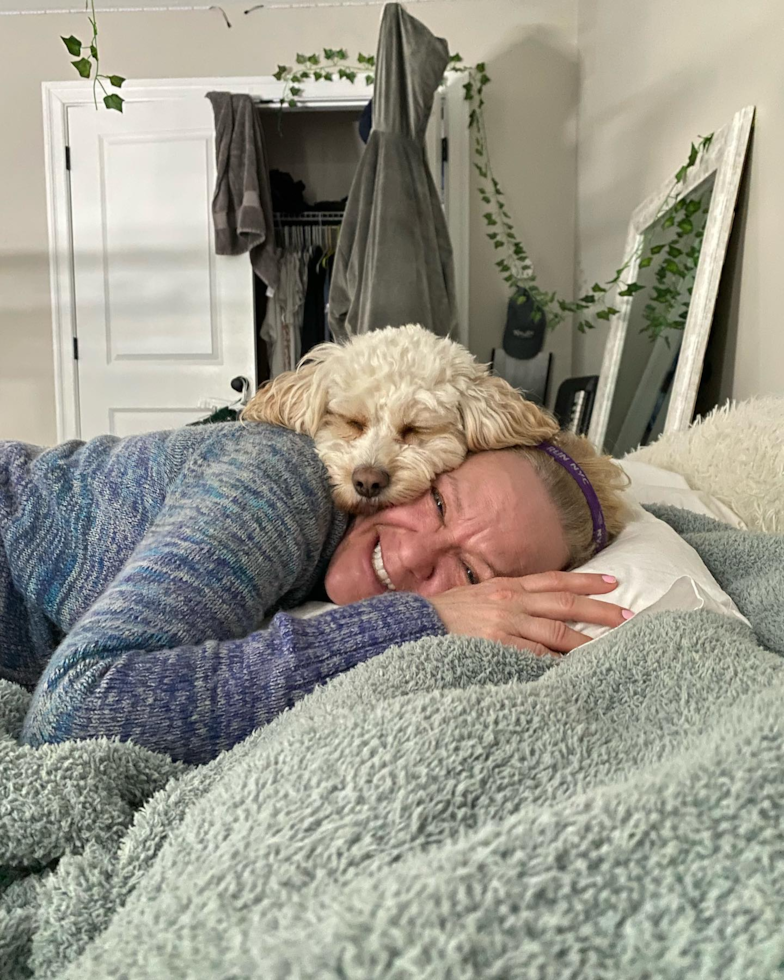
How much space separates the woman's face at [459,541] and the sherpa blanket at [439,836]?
1.09 feet

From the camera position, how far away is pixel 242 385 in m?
3.51

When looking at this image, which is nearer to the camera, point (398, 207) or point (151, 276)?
point (398, 207)

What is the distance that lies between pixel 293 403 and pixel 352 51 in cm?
294

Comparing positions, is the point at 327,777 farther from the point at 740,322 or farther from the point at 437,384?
the point at 740,322


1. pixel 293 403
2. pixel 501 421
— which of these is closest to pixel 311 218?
pixel 293 403

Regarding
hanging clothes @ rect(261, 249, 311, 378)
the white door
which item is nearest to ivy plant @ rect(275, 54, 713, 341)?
the white door

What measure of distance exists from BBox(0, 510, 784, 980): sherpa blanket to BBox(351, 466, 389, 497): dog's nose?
441mm

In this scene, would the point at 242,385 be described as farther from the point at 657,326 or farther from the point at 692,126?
the point at 692,126

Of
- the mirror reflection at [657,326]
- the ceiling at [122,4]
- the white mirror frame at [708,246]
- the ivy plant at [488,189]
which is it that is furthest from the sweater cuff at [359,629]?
the ceiling at [122,4]

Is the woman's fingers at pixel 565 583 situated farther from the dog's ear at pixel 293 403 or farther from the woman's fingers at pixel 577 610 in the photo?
the dog's ear at pixel 293 403

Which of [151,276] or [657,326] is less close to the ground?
[151,276]

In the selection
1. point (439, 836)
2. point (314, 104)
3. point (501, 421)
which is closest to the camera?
point (439, 836)

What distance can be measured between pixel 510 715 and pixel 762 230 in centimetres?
158

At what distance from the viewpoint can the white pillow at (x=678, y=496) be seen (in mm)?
1403
